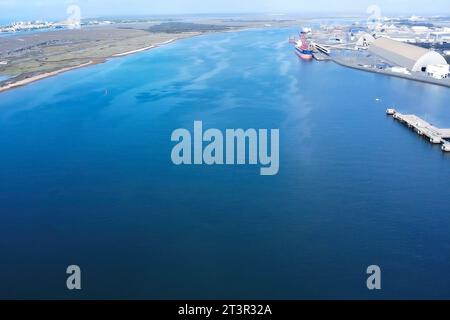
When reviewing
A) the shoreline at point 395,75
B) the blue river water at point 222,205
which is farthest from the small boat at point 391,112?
the shoreline at point 395,75

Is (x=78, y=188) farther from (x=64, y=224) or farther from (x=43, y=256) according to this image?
(x=43, y=256)

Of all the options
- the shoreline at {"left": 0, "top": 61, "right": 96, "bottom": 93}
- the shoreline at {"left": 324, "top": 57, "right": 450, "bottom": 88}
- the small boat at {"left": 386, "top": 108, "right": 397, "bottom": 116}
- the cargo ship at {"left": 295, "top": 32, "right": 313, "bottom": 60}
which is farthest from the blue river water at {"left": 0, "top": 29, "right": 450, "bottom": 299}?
the cargo ship at {"left": 295, "top": 32, "right": 313, "bottom": 60}

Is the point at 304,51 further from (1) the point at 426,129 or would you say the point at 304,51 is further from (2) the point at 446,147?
(2) the point at 446,147

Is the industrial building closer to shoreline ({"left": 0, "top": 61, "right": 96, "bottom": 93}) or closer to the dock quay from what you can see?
the dock quay

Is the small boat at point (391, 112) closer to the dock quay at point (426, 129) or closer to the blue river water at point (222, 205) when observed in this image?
the dock quay at point (426, 129)

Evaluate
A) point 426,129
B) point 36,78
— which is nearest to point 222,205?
point 426,129
